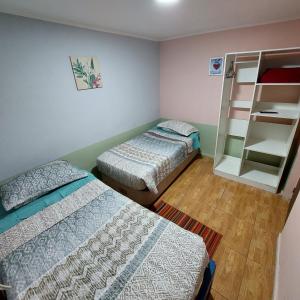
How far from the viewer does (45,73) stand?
1802 mm

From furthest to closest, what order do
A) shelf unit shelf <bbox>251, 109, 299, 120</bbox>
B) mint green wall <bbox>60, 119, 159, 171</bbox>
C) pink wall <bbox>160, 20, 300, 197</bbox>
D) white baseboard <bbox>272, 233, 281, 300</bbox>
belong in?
mint green wall <bbox>60, 119, 159, 171</bbox>, pink wall <bbox>160, 20, 300, 197</bbox>, shelf unit shelf <bbox>251, 109, 299, 120</bbox>, white baseboard <bbox>272, 233, 281, 300</bbox>

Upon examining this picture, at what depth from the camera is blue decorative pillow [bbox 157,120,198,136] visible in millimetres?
2994

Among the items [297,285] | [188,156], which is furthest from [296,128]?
[297,285]

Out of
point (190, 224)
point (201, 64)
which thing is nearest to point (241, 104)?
point (201, 64)

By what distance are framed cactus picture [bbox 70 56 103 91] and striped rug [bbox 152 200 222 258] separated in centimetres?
181

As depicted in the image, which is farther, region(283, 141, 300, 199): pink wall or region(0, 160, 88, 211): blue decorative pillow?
region(283, 141, 300, 199): pink wall

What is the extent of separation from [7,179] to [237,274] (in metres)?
2.38

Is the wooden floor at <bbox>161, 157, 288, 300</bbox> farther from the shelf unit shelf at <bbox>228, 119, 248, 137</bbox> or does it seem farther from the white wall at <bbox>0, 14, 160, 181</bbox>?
the white wall at <bbox>0, 14, 160, 181</bbox>

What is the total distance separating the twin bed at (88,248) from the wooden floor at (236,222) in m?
0.42

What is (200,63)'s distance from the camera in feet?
9.25

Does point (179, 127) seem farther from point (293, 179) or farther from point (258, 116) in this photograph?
point (293, 179)

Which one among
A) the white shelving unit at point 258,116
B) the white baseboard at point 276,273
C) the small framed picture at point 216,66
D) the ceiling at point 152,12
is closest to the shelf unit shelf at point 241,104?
the white shelving unit at point 258,116

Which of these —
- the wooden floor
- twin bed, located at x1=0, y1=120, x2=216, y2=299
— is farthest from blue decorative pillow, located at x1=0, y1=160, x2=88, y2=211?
the wooden floor

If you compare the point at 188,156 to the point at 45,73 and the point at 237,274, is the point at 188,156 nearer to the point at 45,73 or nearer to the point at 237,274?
the point at 237,274
